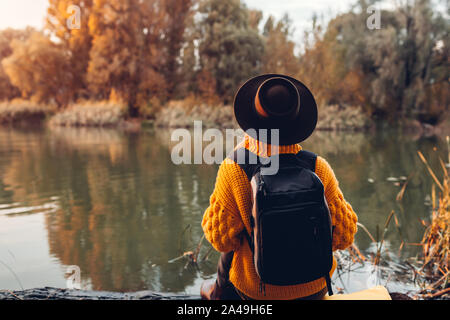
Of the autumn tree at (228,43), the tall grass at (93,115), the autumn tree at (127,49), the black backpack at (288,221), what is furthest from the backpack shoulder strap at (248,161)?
the autumn tree at (127,49)

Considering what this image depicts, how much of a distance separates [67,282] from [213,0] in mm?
22901

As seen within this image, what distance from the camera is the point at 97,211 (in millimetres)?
5875

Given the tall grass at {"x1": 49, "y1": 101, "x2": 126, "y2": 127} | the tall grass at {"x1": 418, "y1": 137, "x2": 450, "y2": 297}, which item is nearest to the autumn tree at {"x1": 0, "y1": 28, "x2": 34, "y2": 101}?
the tall grass at {"x1": 49, "y1": 101, "x2": 126, "y2": 127}

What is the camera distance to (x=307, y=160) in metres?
1.57

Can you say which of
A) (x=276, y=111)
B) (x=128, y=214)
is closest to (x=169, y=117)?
(x=128, y=214)

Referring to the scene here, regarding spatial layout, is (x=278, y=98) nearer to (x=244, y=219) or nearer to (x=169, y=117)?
(x=244, y=219)

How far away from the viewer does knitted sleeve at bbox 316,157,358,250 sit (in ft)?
5.31

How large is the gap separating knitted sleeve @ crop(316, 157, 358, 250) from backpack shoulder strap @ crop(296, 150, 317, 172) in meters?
0.03

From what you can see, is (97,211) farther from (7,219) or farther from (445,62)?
(445,62)

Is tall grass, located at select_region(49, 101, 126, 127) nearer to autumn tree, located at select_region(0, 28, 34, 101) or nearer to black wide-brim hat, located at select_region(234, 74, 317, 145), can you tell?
autumn tree, located at select_region(0, 28, 34, 101)

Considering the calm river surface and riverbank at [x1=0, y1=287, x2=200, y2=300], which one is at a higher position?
riverbank at [x1=0, y1=287, x2=200, y2=300]

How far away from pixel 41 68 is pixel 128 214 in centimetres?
2662

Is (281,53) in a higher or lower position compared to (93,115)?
higher

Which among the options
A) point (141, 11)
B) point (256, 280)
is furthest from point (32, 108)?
point (256, 280)
